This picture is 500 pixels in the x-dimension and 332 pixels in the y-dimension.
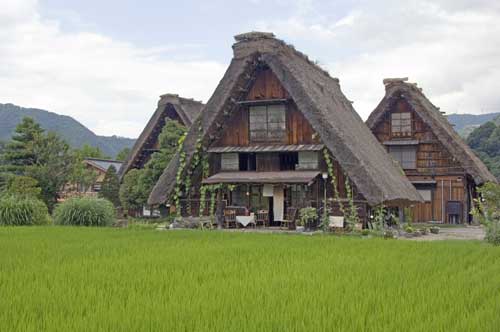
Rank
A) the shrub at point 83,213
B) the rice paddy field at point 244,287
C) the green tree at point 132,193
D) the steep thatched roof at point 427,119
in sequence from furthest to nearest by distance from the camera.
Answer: the green tree at point 132,193 → the steep thatched roof at point 427,119 → the shrub at point 83,213 → the rice paddy field at point 244,287

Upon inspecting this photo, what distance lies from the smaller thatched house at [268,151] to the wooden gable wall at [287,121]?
0.10 feet

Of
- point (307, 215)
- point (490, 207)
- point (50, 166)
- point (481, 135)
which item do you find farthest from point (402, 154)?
point (481, 135)

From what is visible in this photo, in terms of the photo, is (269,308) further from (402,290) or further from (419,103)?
(419,103)

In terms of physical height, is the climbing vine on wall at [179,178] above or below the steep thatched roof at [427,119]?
below

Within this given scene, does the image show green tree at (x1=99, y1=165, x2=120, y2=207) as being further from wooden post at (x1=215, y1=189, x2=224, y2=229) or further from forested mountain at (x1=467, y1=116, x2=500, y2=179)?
forested mountain at (x1=467, y1=116, x2=500, y2=179)

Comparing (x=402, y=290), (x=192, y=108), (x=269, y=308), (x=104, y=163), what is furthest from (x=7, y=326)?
(x=104, y=163)

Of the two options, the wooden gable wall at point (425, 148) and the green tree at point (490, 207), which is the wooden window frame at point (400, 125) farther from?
the green tree at point (490, 207)

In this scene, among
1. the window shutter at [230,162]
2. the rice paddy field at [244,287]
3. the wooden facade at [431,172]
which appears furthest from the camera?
the wooden facade at [431,172]

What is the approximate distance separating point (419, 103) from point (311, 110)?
28.1 ft

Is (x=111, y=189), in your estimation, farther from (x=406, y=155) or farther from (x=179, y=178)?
(x=406, y=155)

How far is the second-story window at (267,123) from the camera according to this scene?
63.0 feet

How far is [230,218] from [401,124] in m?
10.3

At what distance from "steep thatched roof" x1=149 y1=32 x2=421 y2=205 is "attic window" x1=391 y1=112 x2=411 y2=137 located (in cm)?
437

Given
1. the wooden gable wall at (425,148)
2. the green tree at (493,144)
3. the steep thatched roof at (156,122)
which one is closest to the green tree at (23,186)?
the steep thatched roof at (156,122)
